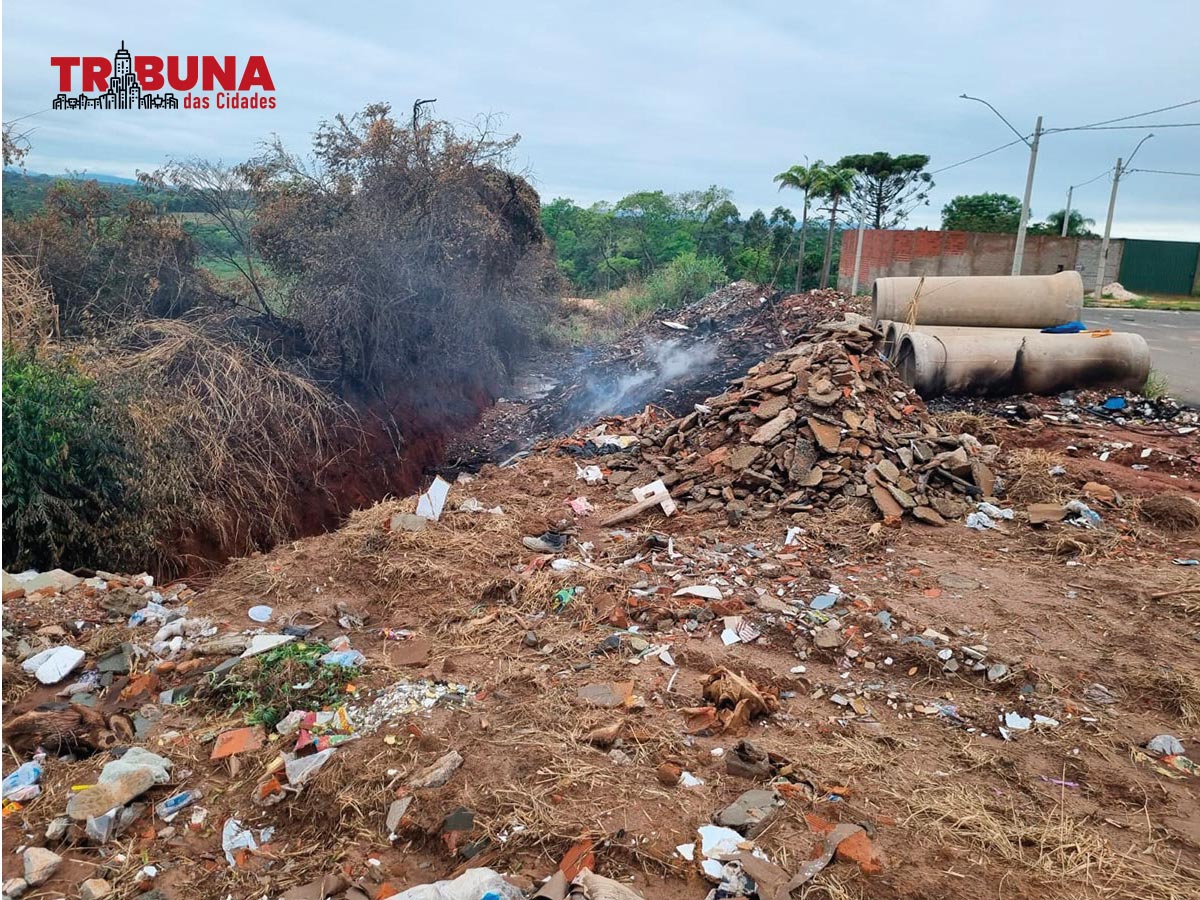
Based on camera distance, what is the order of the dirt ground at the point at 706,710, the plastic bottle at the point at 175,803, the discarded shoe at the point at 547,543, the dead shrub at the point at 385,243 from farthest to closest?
the dead shrub at the point at 385,243
the discarded shoe at the point at 547,543
the plastic bottle at the point at 175,803
the dirt ground at the point at 706,710

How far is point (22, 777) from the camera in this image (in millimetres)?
2975

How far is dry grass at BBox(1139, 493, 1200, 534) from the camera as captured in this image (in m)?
5.58

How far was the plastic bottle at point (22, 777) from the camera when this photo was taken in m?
2.94

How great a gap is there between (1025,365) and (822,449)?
199 inches

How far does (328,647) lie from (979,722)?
3.42 metres

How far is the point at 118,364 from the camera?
23.1ft

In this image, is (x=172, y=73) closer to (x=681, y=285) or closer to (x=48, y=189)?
(x=48, y=189)

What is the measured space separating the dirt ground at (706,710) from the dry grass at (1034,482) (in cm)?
31

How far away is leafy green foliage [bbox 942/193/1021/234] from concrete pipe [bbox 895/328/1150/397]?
85.1ft

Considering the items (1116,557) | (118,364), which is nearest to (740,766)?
(1116,557)

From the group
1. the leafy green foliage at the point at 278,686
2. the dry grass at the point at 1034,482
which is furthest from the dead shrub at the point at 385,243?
the dry grass at the point at 1034,482

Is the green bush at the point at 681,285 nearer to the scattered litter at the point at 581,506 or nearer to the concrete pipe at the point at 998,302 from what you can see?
the concrete pipe at the point at 998,302

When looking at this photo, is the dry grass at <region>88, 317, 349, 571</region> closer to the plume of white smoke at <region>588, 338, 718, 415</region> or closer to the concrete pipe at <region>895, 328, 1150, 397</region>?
the plume of white smoke at <region>588, 338, 718, 415</region>

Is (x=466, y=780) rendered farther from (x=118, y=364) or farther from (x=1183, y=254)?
(x=1183, y=254)
